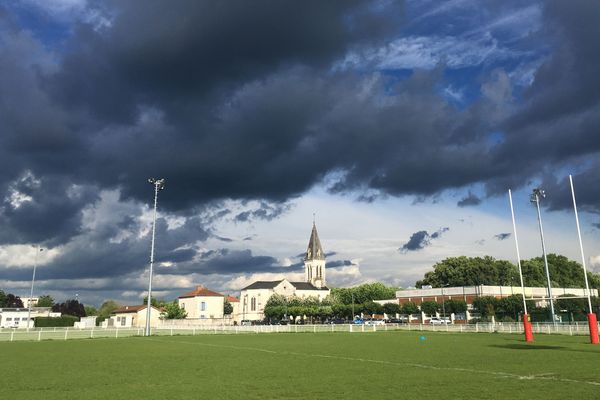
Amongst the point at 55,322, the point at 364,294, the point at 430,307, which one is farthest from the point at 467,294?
the point at 55,322

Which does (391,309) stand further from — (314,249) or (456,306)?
(314,249)

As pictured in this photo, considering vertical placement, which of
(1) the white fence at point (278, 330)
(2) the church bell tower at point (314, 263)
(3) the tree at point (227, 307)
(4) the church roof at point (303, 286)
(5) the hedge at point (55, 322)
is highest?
(2) the church bell tower at point (314, 263)

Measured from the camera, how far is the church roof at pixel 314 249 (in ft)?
621

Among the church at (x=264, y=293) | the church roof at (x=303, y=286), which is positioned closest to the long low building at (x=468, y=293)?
the church at (x=264, y=293)

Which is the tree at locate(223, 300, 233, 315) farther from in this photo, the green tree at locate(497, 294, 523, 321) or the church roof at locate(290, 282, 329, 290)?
the green tree at locate(497, 294, 523, 321)

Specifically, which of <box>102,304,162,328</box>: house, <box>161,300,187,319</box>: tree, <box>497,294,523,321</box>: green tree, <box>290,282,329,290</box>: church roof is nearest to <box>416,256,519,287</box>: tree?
<box>497,294,523,321</box>: green tree

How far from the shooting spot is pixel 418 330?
59688 mm

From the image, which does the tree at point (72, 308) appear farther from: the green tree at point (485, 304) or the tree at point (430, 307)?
the green tree at point (485, 304)

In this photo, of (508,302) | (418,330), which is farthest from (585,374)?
(508,302)

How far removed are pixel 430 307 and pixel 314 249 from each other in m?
87.7

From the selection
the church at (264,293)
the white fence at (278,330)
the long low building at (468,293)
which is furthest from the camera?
the church at (264,293)

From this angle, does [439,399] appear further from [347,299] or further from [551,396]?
[347,299]

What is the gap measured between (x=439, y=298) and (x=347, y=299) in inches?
1531

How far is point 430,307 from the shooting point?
10588cm
